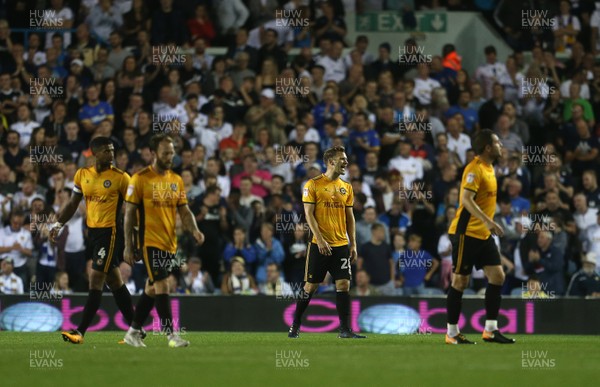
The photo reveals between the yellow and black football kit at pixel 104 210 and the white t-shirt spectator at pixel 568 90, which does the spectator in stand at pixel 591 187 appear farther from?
the yellow and black football kit at pixel 104 210

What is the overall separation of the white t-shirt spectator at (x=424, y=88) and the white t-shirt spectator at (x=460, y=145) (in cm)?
127

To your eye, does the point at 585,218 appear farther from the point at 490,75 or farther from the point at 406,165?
the point at 490,75

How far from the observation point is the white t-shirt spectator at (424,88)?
76.9 feet

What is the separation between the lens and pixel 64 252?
19781 millimetres

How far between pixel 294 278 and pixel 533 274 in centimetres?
393

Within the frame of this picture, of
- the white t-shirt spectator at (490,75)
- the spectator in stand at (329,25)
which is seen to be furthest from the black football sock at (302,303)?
the spectator in stand at (329,25)

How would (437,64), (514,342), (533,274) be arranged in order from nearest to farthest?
(514,342), (533,274), (437,64)

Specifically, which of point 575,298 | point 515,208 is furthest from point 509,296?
point 515,208

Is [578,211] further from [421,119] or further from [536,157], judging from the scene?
[421,119]

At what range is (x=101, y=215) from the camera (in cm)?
1388

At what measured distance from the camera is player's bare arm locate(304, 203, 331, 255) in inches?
580

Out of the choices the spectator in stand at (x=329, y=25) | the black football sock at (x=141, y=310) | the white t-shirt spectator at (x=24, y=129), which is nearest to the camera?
the black football sock at (x=141, y=310)

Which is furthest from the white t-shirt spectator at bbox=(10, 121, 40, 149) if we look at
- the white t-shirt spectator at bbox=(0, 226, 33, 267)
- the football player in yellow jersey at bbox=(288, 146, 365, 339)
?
the football player in yellow jersey at bbox=(288, 146, 365, 339)

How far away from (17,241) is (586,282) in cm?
935
